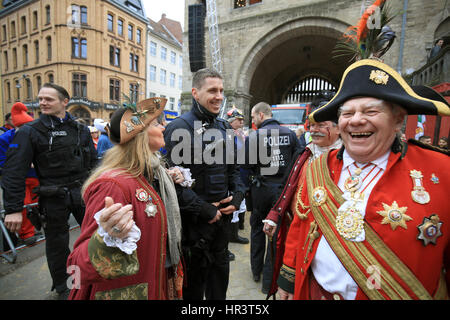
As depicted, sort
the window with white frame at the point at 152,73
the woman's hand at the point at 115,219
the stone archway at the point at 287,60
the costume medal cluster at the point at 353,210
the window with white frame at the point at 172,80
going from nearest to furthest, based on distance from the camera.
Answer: the woman's hand at the point at 115,219 → the costume medal cluster at the point at 353,210 → the stone archway at the point at 287,60 → the window with white frame at the point at 152,73 → the window with white frame at the point at 172,80

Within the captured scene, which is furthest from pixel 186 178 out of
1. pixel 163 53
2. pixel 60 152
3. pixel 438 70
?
pixel 163 53

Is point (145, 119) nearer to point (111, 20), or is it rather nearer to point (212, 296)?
point (212, 296)

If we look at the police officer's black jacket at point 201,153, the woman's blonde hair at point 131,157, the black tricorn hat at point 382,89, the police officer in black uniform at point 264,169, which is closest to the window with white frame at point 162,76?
the police officer in black uniform at point 264,169

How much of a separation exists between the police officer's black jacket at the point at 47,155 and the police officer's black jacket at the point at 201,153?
4.91 ft

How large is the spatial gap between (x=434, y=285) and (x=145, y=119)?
1900 millimetres

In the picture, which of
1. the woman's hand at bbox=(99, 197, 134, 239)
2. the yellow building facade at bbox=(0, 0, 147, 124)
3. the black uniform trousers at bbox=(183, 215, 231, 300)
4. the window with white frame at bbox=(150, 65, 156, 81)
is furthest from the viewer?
the window with white frame at bbox=(150, 65, 156, 81)

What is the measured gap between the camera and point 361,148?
1287 mm

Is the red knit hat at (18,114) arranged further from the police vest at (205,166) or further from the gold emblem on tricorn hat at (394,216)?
the gold emblem on tricorn hat at (394,216)

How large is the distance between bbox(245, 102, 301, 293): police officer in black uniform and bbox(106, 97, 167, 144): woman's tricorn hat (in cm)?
209

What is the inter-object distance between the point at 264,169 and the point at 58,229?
2.78 m

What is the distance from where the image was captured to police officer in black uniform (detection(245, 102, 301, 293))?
132 inches

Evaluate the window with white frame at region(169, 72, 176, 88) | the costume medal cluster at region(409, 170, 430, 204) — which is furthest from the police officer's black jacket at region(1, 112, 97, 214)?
the window with white frame at region(169, 72, 176, 88)

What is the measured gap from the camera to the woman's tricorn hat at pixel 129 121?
1.50 m

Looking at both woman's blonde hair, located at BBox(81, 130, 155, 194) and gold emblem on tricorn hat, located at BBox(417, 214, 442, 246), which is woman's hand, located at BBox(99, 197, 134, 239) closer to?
woman's blonde hair, located at BBox(81, 130, 155, 194)
